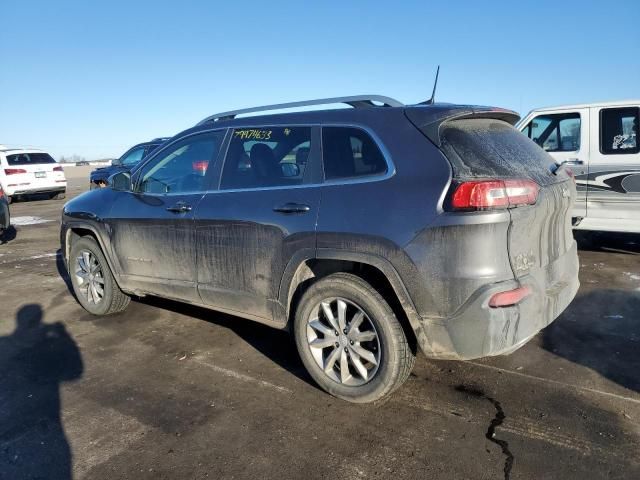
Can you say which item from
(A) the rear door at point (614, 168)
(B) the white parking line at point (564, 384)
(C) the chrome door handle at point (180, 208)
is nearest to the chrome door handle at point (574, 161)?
(A) the rear door at point (614, 168)

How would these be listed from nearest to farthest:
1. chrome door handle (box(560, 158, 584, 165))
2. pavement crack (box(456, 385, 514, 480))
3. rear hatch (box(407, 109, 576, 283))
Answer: pavement crack (box(456, 385, 514, 480)) → rear hatch (box(407, 109, 576, 283)) → chrome door handle (box(560, 158, 584, 165))

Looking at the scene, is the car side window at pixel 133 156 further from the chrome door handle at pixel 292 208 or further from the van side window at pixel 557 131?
the chrome door handle at pixel 292 208

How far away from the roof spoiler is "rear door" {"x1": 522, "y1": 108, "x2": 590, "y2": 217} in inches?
177

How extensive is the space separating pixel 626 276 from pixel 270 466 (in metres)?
5.16

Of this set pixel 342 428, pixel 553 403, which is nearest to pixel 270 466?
pixel 342 428

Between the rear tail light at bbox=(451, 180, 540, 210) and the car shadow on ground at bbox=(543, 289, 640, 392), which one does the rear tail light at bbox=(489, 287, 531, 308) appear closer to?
the rear tail light at bbox=(451, 180, 540, 210)

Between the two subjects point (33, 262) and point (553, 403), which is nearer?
point (553, 403)

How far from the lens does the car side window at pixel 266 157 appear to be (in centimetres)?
347

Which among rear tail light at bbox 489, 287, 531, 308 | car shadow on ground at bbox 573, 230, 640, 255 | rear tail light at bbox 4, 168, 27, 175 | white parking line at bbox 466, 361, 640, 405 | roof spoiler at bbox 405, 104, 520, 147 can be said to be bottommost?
white parking line at bbox 466, 361, 640, 405

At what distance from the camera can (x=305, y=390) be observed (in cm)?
345

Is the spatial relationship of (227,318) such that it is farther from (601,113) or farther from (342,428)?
(601,113)

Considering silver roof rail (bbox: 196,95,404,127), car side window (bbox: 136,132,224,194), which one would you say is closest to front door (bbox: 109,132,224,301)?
car side window (bbox: 136,132,224,194)

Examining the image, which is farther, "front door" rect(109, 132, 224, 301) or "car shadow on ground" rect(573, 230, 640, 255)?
"car shadow on ground" rect(573, 230, 640, 255)

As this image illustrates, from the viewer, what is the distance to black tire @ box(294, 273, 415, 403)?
119 inches
